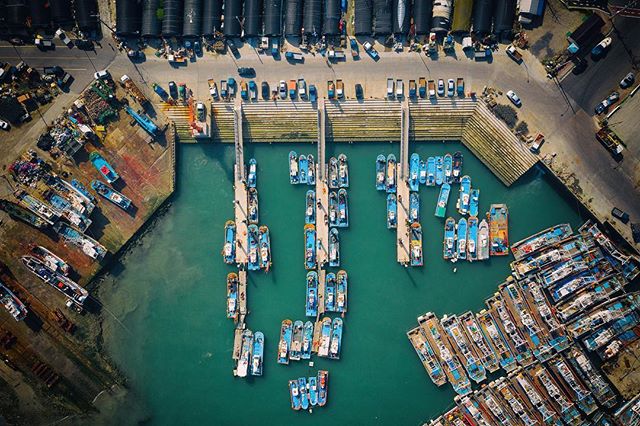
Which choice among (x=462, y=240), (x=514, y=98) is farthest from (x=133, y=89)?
(x=514, y=98)

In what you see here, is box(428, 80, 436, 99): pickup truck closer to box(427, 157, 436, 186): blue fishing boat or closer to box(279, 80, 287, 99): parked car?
box(427, 157, 436, 186): blue fishing boat

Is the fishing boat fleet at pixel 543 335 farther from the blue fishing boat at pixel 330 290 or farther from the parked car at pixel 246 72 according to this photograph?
the parked car at pixel 246 72

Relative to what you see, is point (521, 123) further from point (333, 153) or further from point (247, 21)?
point (247, 21)

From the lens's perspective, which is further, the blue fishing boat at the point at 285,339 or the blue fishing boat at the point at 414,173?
the blue fishing boat at the point at 285,339

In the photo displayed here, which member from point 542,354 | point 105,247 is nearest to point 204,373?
point 105,247

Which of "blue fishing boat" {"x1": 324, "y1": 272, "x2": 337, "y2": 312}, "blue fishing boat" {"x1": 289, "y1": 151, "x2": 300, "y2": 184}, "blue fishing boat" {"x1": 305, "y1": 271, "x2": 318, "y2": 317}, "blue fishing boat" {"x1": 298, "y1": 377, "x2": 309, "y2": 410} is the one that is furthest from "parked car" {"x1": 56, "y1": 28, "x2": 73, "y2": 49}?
"blue fishing boat" {"x1": 298, "y1": 377, "x2": 309, "y2": 410}

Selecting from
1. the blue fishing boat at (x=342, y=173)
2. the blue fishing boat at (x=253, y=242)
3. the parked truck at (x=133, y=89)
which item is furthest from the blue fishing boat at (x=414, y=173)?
the parked truck at (x=133, y=89)

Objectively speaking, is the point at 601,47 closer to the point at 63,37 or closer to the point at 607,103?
the point at 607,103
